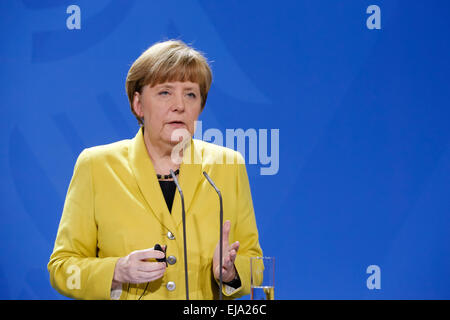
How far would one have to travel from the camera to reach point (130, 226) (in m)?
1.72

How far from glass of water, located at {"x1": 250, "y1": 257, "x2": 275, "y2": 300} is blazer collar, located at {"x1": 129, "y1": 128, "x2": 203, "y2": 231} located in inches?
16.1

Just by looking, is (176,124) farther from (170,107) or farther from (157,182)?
(157,182)

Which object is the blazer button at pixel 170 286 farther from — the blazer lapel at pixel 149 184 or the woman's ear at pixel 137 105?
the woman's ear at pixel 137 105

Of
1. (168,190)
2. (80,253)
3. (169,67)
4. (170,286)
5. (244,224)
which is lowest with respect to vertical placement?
(170,286)

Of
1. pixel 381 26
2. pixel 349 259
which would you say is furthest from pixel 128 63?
pixel 349 259

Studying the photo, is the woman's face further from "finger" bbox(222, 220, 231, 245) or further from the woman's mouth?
"finger" bbox(222, 220, 231, 245)

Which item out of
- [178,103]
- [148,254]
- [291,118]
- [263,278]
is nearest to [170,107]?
[178,103]

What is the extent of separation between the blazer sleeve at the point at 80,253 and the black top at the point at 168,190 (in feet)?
0.78

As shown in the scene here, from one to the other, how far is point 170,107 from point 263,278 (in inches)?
26.5

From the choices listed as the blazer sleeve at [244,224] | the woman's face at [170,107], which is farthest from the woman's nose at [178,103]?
the blazer sleeve at [244,224]

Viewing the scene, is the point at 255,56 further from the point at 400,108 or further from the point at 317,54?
the point at 400,108

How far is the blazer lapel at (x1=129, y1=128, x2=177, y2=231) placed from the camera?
1737 mm

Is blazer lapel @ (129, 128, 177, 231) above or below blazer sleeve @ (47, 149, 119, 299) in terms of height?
above

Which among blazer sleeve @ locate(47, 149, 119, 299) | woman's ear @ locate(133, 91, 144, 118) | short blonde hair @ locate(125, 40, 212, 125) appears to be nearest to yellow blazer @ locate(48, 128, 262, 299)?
blazer sleeve @ locate(47, 149, 119, 299)
